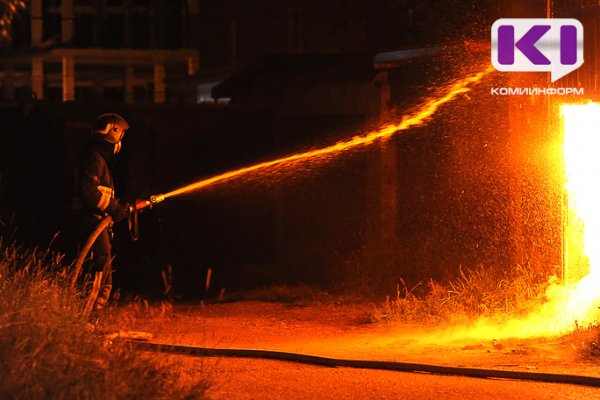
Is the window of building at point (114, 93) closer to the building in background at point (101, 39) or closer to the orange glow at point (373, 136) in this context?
the building in background at point (101, 39)

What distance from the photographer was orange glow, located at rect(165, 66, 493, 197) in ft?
45.8

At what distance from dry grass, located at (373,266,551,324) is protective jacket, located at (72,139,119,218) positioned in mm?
3029

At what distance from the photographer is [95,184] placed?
1091 cm

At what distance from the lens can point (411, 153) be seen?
15.6 metres

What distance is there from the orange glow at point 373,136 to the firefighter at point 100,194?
624mm

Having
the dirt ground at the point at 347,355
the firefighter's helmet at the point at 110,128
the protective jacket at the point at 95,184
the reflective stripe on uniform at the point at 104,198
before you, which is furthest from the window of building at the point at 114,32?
the reflective stripe on uniform at the point at 104,198

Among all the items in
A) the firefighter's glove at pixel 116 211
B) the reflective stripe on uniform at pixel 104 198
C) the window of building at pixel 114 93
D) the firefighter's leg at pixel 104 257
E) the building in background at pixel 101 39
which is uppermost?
the building in background at pixel 101 39

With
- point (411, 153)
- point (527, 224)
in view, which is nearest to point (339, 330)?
point (527, 224)

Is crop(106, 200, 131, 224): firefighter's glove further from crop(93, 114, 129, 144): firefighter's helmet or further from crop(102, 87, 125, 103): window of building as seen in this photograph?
crop(102, 87, 125, 103): window of building

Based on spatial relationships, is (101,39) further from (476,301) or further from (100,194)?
(476,301)

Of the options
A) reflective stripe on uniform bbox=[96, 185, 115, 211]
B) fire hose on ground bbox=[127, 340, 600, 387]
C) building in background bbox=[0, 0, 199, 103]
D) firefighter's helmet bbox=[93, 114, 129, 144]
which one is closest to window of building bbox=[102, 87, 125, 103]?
building in background bbox=[0, 0, 199, 103]

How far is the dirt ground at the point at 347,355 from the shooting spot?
26.9ft

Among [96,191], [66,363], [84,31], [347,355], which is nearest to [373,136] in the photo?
[96,191]

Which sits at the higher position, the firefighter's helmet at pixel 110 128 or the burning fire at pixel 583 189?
the firefighter's helmet at pixel 110 128
